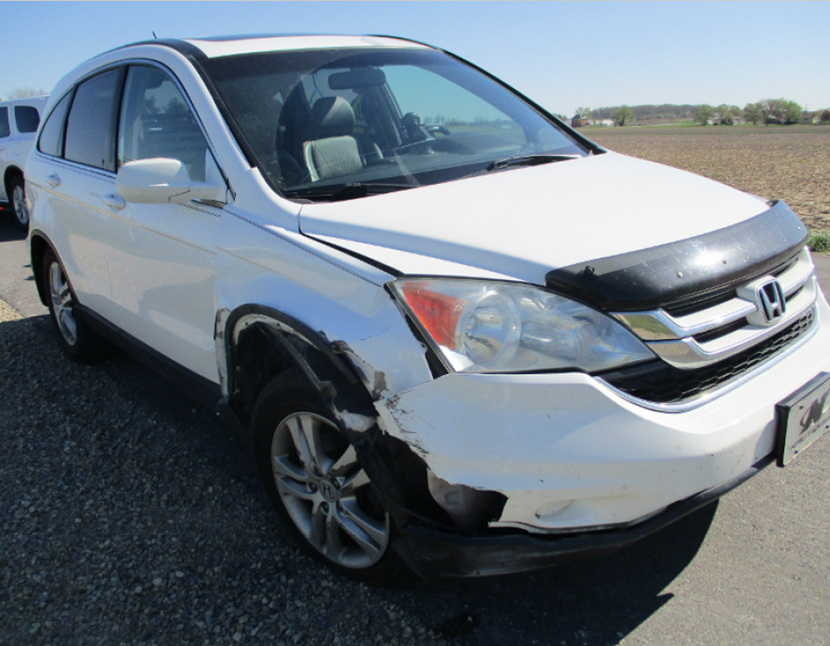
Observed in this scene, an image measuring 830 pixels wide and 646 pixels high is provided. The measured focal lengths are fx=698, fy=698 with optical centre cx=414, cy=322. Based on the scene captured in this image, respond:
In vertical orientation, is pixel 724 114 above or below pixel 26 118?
below

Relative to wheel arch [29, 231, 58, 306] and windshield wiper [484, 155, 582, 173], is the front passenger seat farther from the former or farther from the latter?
wheel arch [29, 231, 58, 306]

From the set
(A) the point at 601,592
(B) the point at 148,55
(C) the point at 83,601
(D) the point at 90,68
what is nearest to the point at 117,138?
(B) the point at 148,55

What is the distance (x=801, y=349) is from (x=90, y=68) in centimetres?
384

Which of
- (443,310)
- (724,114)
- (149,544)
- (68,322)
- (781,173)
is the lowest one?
(724,114)

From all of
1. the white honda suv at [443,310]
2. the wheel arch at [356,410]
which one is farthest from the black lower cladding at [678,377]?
the wheel arch at [356,410]

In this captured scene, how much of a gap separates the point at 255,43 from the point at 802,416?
261cm

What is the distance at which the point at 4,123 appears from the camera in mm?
10172

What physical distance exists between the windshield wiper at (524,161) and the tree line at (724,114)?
6538 centimetres

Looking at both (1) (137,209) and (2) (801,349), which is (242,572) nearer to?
(1) (137,209)

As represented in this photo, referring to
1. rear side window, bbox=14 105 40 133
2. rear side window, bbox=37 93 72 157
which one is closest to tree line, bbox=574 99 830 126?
rear side window, bbox=14 105 40 133

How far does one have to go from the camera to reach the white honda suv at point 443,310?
1.79m

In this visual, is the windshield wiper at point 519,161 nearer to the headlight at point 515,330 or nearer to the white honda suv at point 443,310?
the white honda suv at point 443,310

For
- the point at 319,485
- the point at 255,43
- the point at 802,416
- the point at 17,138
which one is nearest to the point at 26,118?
the point at 17,138

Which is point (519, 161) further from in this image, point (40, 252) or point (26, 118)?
point (26, 118)
